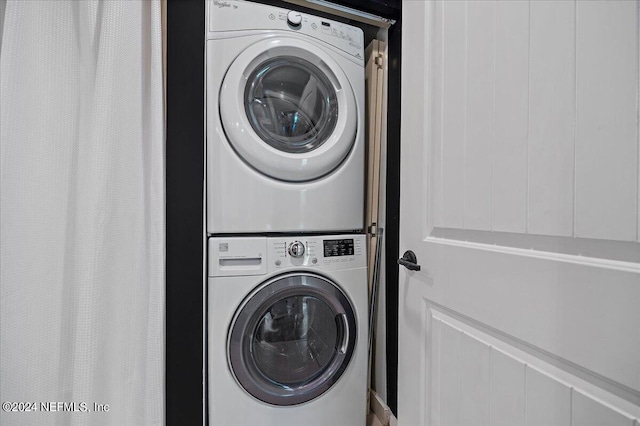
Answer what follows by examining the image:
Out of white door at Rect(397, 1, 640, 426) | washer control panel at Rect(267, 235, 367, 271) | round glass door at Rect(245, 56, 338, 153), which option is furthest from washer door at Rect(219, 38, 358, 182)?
white door at Rect(397, 1, 640, 426)

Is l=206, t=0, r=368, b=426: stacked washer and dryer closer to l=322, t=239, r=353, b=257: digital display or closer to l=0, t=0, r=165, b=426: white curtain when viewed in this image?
l=322, t=239, r=353, b=257: digital display

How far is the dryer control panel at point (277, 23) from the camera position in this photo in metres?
1.04

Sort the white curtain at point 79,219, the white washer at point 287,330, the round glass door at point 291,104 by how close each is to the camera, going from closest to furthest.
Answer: the white curtain at point 79,219, the white washer at point 287,330, the round glass door at point 291,104

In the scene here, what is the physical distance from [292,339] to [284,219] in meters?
0.49

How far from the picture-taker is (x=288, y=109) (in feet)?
3.87

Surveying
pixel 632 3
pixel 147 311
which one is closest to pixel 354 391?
pixel 147 311

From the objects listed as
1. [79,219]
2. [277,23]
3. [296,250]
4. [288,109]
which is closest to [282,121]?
[288,109]

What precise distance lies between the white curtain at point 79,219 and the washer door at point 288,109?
273 millimetres

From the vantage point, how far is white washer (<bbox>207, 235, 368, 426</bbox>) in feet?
3.29

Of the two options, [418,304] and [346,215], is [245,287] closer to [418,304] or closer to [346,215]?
[346,215]

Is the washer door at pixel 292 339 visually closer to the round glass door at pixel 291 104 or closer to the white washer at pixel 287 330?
the white washer at pixel 287 330

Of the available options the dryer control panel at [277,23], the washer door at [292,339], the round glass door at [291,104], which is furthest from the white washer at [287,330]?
the dryer control panel at [277,23]

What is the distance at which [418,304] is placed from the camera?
879 mm

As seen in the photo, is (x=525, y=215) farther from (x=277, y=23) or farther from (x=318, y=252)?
(x=277, y=23)
